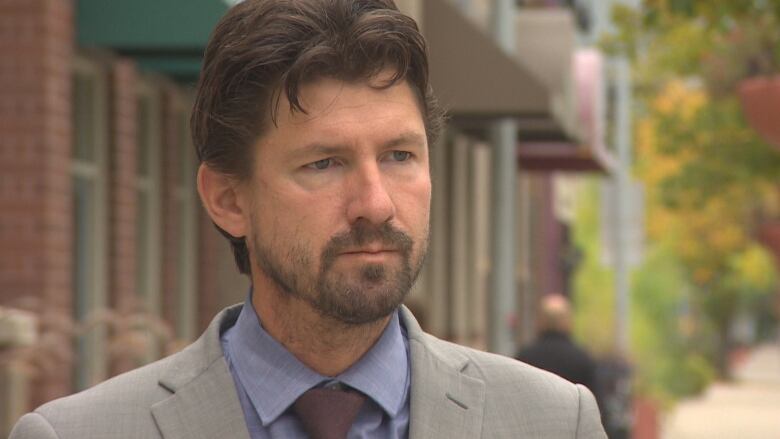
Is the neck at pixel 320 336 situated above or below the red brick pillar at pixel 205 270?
above

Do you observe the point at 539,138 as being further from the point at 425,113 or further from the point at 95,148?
the point at 425,113

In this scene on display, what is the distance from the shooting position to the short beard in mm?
2816

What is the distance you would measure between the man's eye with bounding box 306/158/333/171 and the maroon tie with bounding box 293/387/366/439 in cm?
34

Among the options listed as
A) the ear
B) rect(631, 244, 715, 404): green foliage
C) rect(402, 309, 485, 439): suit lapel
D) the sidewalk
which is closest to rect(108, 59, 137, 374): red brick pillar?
the ear

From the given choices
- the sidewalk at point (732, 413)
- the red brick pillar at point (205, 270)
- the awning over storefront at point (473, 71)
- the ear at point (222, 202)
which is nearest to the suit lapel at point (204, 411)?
the ear at point (222, 202)

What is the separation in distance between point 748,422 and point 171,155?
26.4 metres

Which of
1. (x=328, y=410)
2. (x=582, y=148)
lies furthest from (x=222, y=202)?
(x=582, y=148)

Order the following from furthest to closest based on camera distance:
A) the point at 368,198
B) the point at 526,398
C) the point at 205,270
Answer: the point at 205,270, the point at 526,398, the point at 368,198

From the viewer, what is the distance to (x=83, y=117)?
36.6 ft

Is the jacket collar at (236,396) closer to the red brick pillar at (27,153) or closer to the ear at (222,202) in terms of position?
the ear at (222,202)

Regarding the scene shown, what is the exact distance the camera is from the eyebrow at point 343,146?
112 inches

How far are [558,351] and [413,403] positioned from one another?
39.1 ft

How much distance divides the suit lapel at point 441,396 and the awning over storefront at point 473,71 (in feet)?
32.5

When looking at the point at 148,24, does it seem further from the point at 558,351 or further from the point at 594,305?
the point at 594,305
